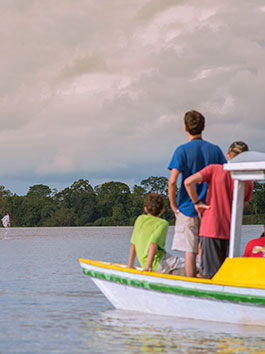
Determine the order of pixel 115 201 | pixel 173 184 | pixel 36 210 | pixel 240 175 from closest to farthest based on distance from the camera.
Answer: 1. pixel 240 175
2. pixel 173 184
3. pixel 115 201
4. pixel 36 210

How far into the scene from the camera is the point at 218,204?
30.1 feet

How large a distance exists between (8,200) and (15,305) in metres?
118

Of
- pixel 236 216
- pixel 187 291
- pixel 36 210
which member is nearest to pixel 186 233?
pixel 236 216

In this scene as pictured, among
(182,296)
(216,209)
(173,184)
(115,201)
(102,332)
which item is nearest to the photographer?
(173,184)

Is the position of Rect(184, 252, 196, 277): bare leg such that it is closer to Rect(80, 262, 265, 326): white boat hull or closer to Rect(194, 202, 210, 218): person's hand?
Rect(80, 262, 265, 326): white boat hull

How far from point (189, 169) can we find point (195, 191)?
31 cm

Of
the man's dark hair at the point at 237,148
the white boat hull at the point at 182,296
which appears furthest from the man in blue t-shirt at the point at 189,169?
the white boat hull at the point at 182,296

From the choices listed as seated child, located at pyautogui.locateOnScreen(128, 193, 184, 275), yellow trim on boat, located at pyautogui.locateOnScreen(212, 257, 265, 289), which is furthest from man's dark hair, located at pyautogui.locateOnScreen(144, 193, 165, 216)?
yellow trim on boat, located at pyautogui.locateOnScreen(212, 257, 265, 289)

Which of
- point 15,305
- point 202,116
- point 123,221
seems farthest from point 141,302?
point 123,221

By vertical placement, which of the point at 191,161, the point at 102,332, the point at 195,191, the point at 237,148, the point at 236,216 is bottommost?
the point at 102,332

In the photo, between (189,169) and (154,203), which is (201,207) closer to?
(189,169)

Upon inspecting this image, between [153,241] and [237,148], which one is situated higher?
[237,148]

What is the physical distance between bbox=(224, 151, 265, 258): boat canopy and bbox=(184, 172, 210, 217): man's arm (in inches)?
13.8

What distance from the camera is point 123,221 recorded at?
125 m
